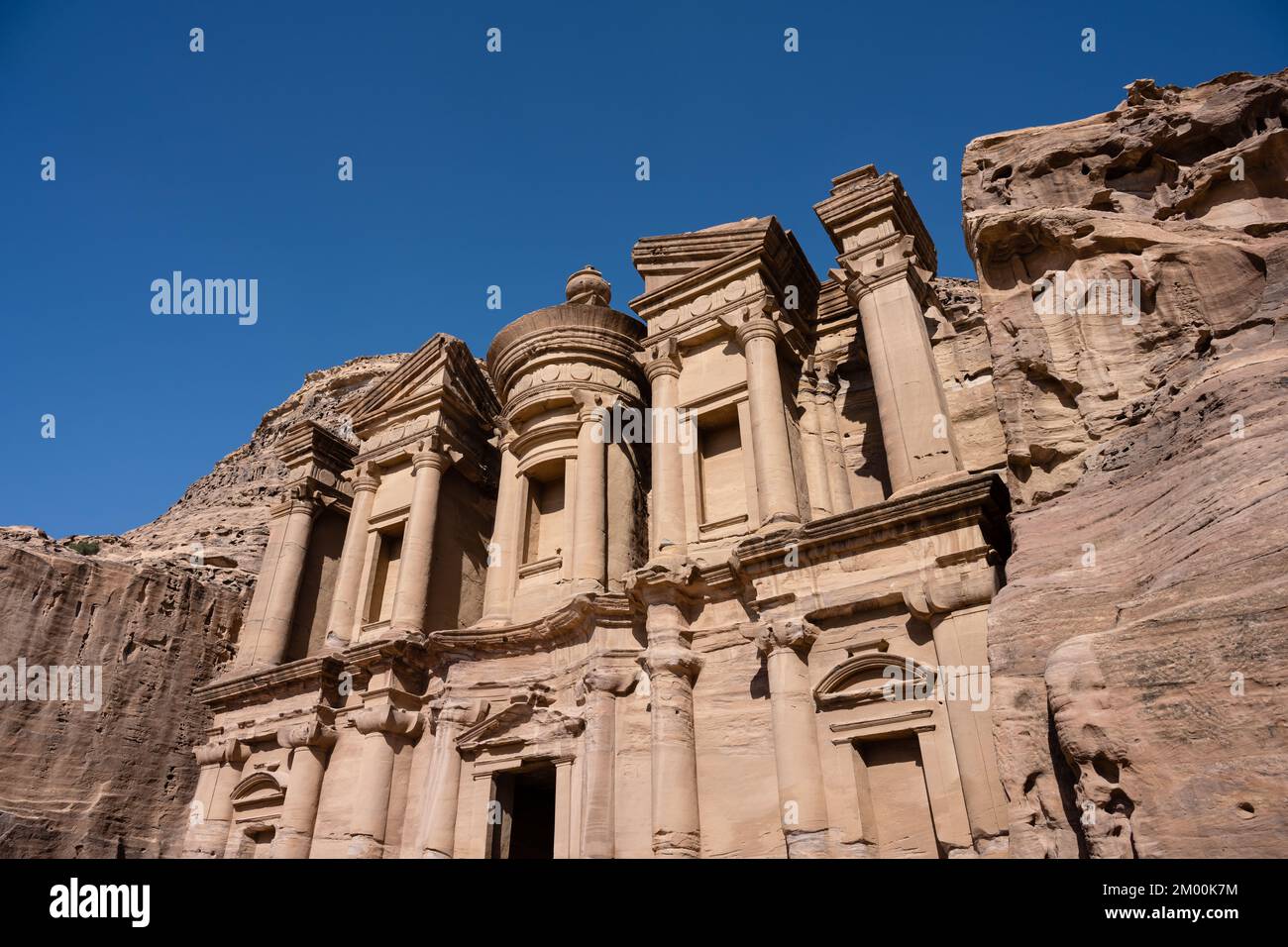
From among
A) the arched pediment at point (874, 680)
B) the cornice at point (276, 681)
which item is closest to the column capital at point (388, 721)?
the cornice at point (276, 681)

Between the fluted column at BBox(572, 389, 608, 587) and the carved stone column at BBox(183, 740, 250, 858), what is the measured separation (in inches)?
399

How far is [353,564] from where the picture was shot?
2238 centimetres

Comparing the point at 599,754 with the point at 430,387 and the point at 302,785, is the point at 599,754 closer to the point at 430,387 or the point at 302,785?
the point at 302,785

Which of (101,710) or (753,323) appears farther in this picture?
(101,710)

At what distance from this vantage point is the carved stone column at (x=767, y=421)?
15273 millimetres

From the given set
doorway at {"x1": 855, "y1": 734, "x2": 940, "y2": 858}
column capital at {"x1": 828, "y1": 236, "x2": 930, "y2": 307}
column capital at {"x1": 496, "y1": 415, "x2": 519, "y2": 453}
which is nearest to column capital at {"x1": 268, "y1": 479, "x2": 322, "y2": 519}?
column capital at {"x1": 496, "y1": 415, "x2": 519, "y2": 453}

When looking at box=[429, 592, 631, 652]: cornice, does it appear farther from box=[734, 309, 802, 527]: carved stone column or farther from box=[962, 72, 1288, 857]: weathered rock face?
box=[962, 72, 1288, 857]: weathered rock face

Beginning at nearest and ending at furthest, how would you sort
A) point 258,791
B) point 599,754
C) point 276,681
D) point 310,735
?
point 599,754, point 310,735, point 258,791, point 276,681

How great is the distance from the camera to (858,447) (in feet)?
60.8

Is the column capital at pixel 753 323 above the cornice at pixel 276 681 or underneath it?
above

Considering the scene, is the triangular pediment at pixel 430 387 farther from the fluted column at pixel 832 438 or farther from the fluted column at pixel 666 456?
the fluted column at pixel 832 438

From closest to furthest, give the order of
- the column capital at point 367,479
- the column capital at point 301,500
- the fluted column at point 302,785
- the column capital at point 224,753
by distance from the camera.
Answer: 1. the fluted column at point 302,785
2. the column capital at point 224,753
3. the column capital at point 367,479
4. the column capital at point 301,500

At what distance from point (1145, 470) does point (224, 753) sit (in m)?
21.1

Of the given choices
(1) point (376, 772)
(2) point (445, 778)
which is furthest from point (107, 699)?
(2) point (445, 778)
